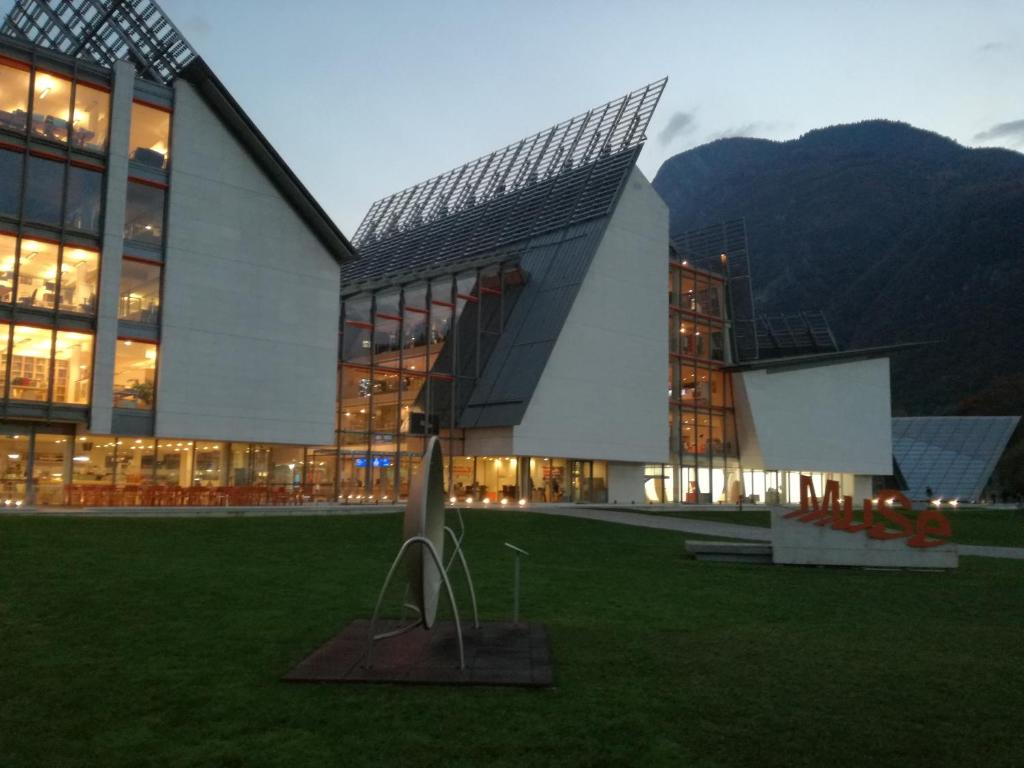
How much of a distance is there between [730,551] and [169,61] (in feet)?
98.3

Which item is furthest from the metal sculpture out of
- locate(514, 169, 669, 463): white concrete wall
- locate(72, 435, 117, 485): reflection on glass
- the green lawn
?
locate(514, 169, 669, 463): white concrete wall

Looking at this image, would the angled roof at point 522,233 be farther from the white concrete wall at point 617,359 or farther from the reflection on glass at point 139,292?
the reflection on glass at point 139,292

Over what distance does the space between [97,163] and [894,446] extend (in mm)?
74334

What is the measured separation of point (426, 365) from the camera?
43.4 meters

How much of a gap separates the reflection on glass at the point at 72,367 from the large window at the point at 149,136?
7370 mm

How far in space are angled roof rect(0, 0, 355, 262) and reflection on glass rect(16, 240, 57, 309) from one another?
8.04m

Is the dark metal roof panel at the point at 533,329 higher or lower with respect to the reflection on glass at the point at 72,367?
higher

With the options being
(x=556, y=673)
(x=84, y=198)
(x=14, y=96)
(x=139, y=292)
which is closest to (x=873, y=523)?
(x=556, y=673)

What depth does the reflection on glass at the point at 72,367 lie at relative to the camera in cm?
3030

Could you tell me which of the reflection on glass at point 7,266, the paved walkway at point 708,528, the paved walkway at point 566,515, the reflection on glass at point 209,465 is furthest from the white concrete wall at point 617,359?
the reflection on glass at point 7,266

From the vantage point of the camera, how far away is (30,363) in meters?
29.8

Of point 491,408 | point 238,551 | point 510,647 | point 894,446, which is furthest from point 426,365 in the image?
point 894,446

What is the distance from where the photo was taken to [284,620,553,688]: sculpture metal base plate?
8.09 metres

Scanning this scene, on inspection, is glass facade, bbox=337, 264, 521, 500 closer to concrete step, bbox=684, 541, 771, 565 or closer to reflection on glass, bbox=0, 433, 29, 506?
reflection on glass, bbox=0, 433, 29, 506
